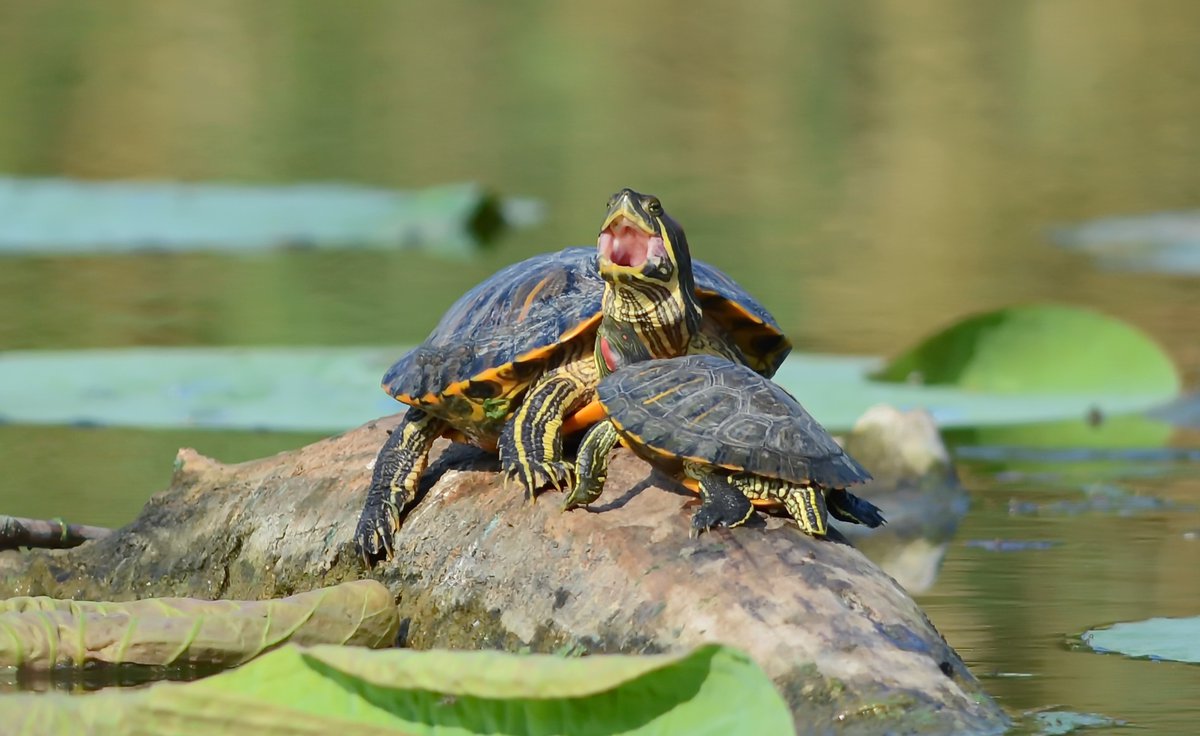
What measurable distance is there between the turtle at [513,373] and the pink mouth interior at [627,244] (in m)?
0.24

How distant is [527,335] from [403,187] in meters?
10.1

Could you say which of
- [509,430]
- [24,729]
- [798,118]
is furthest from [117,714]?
[798,118]

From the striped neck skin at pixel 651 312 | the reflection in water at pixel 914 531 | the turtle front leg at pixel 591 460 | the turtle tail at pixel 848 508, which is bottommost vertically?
the reflection in water at pixel 914 531

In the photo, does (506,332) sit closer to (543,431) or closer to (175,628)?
(543,431)

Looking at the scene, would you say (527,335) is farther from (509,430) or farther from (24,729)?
(24,729)

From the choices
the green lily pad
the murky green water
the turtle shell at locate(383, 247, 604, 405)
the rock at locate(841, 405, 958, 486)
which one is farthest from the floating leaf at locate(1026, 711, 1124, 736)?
the green lily pad

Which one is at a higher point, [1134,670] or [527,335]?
[527,335]

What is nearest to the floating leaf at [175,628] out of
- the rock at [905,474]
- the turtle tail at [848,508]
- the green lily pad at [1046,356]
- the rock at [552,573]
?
the rock at [552,573]

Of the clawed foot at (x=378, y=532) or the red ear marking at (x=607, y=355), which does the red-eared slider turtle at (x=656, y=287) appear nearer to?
the red ear marking at (x=607, y=355)

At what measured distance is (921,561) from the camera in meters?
5.31

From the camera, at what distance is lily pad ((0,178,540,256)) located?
453 inches

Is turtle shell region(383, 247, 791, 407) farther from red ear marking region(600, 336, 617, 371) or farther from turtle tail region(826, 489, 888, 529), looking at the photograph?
turtle tail region(826, 489, 888, 529)

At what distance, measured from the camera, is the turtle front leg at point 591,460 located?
12.8ft

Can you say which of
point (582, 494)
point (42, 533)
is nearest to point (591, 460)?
point (582, 494)
